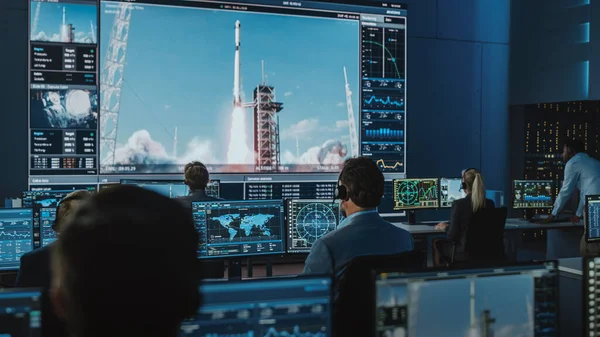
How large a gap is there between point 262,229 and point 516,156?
5540 millimetres

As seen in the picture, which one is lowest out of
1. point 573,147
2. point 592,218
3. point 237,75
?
point 592,218

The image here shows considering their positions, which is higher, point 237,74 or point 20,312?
point 237,74

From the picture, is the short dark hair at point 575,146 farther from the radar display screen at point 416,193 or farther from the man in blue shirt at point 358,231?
the man in blue shirt at point 358,231

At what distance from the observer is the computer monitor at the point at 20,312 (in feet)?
4.27

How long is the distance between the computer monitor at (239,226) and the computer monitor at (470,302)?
263cm

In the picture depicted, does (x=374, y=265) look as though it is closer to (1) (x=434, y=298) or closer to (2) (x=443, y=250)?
(1) (x=434, y=298)

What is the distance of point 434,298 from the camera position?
5.01ft

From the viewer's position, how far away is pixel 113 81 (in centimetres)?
660

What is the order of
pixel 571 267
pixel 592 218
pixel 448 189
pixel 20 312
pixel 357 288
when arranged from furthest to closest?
1. pixel 448 189
2. pixel 592 218
3. pixel 571 267
4. pixel 357 288
5. pixel 20 312

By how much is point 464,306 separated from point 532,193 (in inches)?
240

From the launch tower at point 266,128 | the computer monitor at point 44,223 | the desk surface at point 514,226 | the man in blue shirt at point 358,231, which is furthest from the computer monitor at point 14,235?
the desk surface at point 514,226

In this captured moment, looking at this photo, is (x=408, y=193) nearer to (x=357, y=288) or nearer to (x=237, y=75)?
(x=237, y=75)

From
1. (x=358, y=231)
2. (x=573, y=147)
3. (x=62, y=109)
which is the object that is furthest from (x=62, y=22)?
(x=573, y=147)

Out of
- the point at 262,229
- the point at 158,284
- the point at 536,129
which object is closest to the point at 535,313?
the point at 158,284
